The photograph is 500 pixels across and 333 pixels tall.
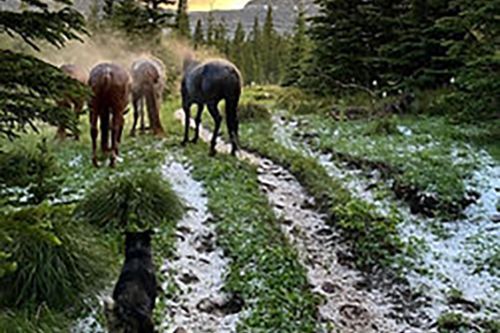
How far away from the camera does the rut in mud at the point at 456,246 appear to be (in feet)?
23.5

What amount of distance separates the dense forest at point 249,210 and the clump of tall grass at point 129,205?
0.02 m

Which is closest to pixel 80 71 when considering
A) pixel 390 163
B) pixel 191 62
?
pixel 191 62

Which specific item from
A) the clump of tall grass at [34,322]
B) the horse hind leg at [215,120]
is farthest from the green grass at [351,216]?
the clump of tall grass at [34,322]

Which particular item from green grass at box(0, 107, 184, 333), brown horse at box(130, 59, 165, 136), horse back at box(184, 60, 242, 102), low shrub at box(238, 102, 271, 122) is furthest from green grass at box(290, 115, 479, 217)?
green grass at box(0, 107, 184, 333)

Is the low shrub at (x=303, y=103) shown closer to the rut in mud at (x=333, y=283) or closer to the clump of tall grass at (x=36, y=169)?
the rut in mud at (x=333, y=283)

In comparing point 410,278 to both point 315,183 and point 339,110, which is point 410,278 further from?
point 339,110

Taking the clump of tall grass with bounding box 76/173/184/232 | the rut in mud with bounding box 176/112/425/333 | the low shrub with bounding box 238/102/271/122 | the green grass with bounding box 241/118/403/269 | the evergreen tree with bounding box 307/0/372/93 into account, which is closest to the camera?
the rut in mud with bounding box 176/112/425/333

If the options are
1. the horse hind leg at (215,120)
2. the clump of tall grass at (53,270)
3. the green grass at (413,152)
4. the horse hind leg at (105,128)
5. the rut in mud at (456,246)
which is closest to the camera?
the clump of tall grass at (53,270)

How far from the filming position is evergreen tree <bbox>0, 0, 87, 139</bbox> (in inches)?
171

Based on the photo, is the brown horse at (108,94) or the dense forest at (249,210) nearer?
the dense forest at (249,210)

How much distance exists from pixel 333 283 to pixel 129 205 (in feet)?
10.4

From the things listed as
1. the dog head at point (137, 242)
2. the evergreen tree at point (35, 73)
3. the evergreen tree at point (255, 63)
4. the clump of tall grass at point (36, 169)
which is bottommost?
the evergreen tree at point (255, 63)

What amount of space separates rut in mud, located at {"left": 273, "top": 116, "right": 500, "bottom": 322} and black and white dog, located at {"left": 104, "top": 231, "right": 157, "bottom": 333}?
11.9 feet

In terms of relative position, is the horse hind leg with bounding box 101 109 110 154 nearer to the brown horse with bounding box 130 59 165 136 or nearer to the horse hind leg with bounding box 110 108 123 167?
the horse hind leg with bounding box 110 108 123 167
